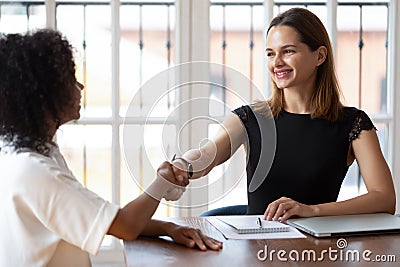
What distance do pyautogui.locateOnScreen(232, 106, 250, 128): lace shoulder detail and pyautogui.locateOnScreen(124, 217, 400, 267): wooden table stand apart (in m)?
0.77

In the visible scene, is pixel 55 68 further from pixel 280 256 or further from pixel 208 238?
pixel 280 256

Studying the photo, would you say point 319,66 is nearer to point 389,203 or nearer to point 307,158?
point 307,158

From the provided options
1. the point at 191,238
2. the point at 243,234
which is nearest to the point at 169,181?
the point at 191,238

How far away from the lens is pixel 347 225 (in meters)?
1.84

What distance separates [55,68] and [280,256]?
0.66 meters

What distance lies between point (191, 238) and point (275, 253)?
0.21 metres

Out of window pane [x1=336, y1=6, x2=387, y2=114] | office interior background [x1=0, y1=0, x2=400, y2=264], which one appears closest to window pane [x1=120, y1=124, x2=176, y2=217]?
office interior background [x1=0, y1=0, x2=400, y2=264]

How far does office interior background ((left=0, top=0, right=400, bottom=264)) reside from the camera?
324 cm

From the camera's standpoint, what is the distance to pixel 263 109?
2.49m

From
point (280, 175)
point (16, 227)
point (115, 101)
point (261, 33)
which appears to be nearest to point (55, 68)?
point (16, 227)

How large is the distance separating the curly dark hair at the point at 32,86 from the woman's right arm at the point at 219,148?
23.5 inches

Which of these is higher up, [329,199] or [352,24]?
[352,24]

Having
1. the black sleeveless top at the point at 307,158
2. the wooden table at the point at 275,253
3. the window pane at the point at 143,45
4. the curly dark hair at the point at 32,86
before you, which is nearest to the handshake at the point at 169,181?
the wooden table at the point at 275,253

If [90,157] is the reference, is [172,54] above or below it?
above
